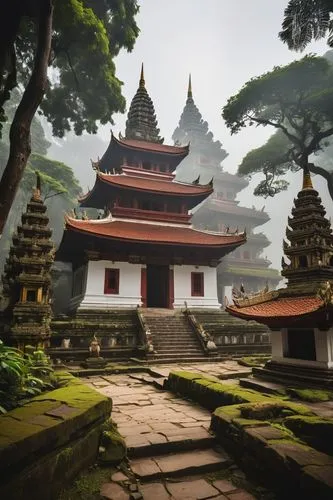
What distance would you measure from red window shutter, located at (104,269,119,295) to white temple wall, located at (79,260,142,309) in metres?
0.17

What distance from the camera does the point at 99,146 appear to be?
104938 mm

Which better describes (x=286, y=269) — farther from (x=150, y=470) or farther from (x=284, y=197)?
(x=284, y=197)

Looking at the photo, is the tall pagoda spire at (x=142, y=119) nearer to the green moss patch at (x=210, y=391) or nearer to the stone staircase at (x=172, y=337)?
the stone staircase at (x=172, y=337)

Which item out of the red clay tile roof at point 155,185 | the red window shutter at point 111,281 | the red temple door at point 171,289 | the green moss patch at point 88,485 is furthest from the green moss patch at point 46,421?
the red clay tile roof at point 155,185

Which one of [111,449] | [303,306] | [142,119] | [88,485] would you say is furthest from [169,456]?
[142,119]

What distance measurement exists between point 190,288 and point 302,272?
1116 centimetres

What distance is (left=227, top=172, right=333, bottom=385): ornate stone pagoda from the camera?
7098 mm

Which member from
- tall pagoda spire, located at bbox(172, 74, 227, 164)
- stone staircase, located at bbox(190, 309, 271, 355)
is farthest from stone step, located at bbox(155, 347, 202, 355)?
tall pagoda spire, located at bbox(172, 74, 227, 164)

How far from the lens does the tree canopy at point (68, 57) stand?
4.93 meters

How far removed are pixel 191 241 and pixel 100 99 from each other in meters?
8.79

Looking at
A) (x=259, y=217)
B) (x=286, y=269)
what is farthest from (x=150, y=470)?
(x=259, y=217)

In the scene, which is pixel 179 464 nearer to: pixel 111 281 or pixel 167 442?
pixel 167 442

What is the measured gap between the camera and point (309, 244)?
8719 mm

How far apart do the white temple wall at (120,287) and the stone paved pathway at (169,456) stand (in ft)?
36.9
